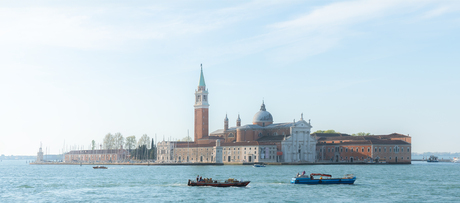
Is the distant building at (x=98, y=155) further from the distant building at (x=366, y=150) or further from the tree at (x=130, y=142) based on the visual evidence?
the distant building at (x=366, y=150)

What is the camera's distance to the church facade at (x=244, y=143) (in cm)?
13025

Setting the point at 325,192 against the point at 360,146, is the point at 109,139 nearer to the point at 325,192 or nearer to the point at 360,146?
the point at 360,146

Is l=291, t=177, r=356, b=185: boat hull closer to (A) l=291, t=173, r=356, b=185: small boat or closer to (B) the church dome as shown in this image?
(A) l=291, t=173, r=356, b=185: small boat

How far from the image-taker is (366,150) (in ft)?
428

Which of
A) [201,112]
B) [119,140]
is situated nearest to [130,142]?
[119,140]

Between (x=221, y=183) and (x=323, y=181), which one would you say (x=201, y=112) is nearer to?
(x=323, y=181)

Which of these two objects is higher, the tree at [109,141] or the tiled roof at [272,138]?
the tiled roof at [272,138]

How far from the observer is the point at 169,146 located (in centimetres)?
14562

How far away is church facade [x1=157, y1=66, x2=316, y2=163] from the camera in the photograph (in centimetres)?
13025

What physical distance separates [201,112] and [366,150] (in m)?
40.0

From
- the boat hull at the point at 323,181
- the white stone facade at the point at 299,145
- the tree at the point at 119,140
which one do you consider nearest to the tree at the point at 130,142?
the tree at the point at 119,140

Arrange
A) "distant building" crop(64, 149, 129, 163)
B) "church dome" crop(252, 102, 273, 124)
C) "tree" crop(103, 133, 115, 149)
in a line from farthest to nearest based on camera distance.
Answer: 1. "tree" crop(103, 133, 115, 149)
2. "distant building" crop(64, 149, 129, 163)
3. "church dome" crop(252, 102, 273, 124)

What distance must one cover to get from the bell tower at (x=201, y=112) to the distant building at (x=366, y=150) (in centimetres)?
2752

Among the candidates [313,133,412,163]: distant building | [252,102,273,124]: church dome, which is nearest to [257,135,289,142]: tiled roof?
[252,102,273,124]: church dome
